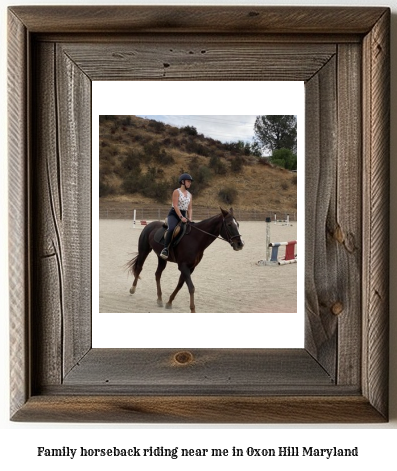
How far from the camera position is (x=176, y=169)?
0.65 m

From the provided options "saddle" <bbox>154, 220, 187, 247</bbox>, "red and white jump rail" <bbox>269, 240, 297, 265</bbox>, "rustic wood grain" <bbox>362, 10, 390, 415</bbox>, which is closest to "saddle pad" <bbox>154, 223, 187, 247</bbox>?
"saddle" <bbox>154, 220, 187, 247</bbox>

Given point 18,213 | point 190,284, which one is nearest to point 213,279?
point 190,284

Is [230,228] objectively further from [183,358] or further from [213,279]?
[183,358]

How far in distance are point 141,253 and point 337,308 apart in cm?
25

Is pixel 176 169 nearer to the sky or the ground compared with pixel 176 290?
nearer to the sky

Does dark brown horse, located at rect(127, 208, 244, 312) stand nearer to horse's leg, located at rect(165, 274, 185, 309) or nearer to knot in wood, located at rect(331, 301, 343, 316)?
horse's leg, located at rect(165, 274, 185, 309)

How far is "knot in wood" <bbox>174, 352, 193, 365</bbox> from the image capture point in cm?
65

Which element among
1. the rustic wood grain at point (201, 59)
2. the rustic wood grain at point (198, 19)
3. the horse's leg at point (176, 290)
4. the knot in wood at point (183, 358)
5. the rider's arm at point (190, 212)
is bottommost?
the knot in wood at point (183, 358)

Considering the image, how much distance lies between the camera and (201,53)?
0.64m

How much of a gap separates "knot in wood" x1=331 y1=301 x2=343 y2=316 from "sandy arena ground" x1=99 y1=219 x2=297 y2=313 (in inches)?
1.8

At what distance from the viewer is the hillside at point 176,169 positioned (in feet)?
2.13

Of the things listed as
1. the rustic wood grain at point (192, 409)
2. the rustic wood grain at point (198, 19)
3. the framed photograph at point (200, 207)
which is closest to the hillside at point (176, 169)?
the framed photograph at point (200, 207)

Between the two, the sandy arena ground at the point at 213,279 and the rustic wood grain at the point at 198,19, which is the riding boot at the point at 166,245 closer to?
the sandy arena ground at the point at 213,279

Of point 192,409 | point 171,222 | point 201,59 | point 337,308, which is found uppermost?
point 201,59
